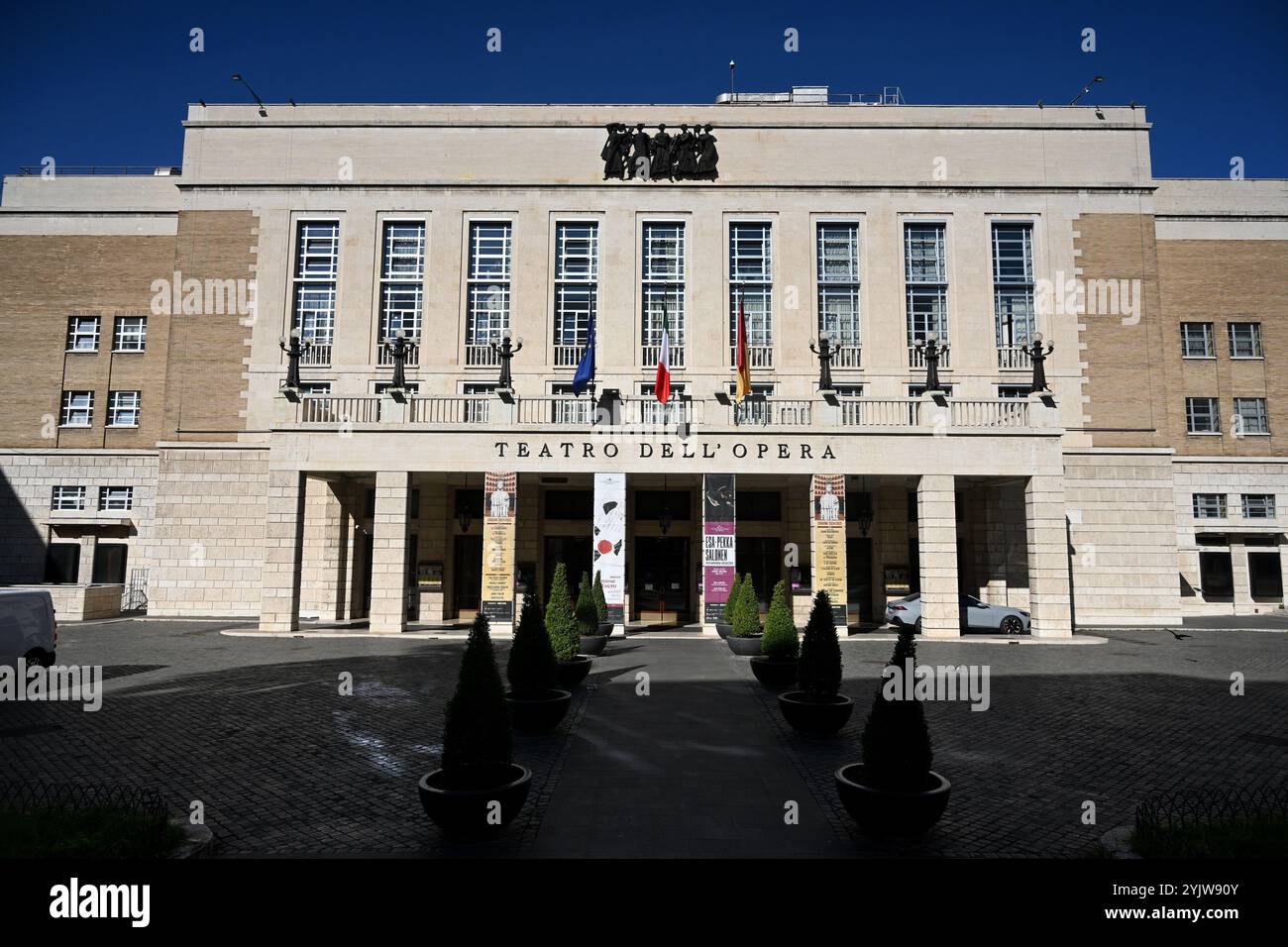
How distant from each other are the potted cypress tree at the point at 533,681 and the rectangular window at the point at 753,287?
20174mm

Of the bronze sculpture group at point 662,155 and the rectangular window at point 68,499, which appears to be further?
the rectangular window at point 68,499

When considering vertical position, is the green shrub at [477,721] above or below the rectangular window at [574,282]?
below

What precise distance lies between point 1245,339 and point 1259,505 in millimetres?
8433

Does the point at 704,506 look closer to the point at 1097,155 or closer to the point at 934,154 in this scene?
the point at 934,154

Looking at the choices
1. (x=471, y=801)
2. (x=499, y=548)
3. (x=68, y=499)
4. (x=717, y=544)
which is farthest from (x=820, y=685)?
(x=68, y=499)

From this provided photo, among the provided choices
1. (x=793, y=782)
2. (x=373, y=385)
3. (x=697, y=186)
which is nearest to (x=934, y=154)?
(x=697, y=186)

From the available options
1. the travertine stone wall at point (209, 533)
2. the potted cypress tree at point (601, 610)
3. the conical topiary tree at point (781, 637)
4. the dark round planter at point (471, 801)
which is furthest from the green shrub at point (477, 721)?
the travertine stone wall at point (209, 533)

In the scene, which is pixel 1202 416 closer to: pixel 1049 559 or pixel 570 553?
pixel 1049 559

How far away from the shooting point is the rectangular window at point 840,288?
101 ft

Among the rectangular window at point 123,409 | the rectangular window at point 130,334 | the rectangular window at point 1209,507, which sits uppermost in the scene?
the rectangular window at point 130,334

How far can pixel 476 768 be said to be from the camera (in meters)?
7.42

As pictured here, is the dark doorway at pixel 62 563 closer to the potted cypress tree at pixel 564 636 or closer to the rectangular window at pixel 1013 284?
the potted cypress tree at pixel 564 636

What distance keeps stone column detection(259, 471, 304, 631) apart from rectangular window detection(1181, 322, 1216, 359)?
136ft

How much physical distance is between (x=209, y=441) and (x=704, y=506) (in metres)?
20.8
